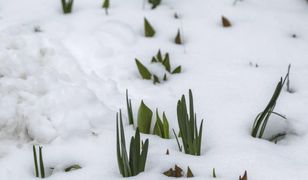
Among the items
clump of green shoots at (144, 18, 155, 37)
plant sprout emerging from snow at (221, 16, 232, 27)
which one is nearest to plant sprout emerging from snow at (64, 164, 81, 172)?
clump of green shoots at (144, 18, 155, 37)

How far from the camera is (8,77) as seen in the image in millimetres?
2014

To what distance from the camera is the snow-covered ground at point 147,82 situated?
1.65m

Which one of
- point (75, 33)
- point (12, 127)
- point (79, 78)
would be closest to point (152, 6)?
point (75, 33)

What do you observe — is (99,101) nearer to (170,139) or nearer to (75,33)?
(170,139)

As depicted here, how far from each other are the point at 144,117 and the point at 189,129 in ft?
0.99

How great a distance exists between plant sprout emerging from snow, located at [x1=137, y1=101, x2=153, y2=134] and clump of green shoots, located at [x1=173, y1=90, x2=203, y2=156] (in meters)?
0.25

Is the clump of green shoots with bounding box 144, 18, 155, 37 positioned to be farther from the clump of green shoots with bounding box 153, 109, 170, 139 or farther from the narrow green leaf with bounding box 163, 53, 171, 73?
the clump of green shoots with bounding box 153, 109, 170, 139

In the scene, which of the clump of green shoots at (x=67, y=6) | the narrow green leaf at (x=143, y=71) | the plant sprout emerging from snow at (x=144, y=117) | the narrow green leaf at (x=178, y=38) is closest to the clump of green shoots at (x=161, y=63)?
the narrow green leaf at (x=143, y=71)

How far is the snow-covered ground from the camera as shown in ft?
5.41

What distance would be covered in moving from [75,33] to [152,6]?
536mm

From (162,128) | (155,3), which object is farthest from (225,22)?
(162,128)

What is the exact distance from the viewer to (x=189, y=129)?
1577mm

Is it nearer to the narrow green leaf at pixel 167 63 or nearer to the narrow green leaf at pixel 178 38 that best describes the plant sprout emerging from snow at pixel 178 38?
the narrow green leaf at pixel 178 38

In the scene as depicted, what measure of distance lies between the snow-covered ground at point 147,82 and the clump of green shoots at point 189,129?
0.13ft
